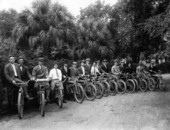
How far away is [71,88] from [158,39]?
23.1 ft

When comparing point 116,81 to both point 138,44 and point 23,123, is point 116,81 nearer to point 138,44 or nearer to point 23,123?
point 138,44

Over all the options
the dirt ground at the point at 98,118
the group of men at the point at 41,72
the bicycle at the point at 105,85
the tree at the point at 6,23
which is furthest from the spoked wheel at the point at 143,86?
the tree at the point at 6,23

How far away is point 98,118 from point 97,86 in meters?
3.75

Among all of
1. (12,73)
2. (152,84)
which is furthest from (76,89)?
(152,84)

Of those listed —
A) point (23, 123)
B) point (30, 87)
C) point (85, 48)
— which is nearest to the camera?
point (23, 123)

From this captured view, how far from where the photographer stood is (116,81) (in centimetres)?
1117

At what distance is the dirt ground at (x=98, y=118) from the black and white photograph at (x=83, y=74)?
0.02 meters

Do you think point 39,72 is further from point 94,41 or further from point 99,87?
point 94,41

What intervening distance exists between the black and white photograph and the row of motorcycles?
3 cm

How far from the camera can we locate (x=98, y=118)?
20.6 ft

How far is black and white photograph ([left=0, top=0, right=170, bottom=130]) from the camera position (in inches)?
251

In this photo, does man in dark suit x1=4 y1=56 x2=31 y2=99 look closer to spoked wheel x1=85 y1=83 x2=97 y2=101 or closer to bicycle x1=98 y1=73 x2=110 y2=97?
spoked wheel x1=85 y1=83 x2=97 y2=101

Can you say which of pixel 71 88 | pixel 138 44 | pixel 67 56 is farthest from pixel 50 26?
pixel 71 88

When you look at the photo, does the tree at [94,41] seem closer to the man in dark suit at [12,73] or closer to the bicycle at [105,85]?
the bicycle at [105,85]
